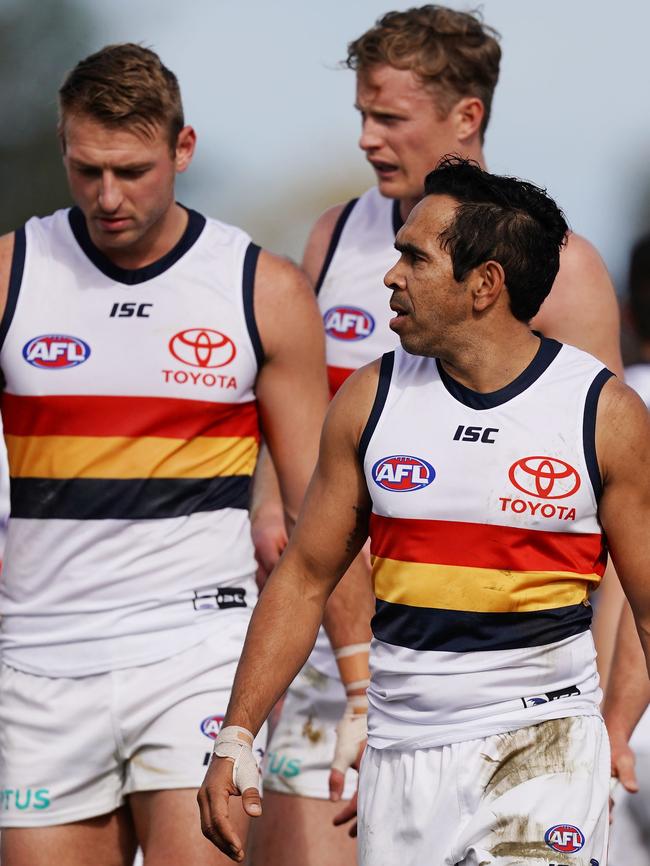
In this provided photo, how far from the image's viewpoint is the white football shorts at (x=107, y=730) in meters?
5.55

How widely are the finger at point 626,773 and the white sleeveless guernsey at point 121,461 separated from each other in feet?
3.80

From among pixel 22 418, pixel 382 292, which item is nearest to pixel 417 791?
pixel 22 418

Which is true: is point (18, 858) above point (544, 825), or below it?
below

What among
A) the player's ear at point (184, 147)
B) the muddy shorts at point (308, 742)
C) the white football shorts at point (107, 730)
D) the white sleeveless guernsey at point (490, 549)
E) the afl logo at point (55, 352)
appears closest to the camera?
the white sleeveless guernsey at point (490, 549)

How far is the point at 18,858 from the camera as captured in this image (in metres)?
5.56

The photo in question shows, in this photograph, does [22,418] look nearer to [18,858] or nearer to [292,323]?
[292,323]

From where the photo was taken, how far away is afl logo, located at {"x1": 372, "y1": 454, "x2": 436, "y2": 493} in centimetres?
470

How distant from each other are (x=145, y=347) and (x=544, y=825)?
1.94 m

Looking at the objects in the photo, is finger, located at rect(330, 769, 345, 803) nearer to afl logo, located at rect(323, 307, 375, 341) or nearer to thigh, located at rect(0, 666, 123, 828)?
thigh, located at rect(0, 666, 123, 828)

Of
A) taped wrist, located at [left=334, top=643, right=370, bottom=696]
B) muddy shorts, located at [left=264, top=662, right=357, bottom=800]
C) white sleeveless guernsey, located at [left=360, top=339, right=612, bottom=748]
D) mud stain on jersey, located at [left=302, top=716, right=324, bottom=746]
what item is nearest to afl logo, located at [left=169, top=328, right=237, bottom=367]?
taped wrist, located at [left=334, top=643, right=370, bottom=696]

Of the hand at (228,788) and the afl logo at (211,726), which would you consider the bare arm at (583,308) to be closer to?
the afl logo at (211,726)

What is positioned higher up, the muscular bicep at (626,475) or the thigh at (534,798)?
the muscular bicep at (626,475)

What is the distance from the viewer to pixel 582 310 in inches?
229

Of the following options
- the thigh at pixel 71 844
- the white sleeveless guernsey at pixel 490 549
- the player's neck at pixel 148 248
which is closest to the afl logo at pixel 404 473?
the white sleeveless guernsey at pixel 490 549
